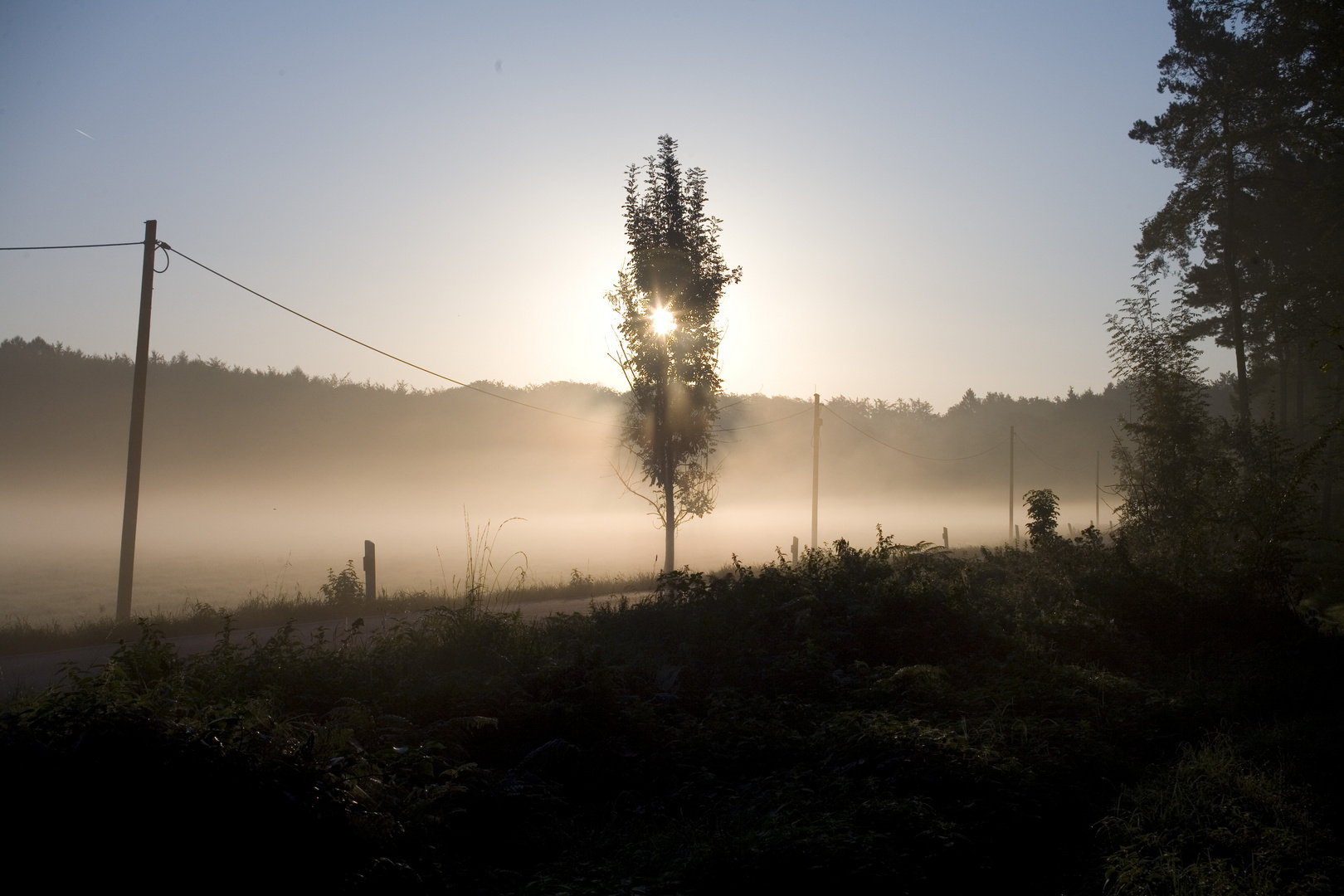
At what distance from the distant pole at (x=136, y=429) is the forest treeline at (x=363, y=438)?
21026 millimetres

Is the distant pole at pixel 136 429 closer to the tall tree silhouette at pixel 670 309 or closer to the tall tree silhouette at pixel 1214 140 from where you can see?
the tall tree silhouette at pixel 670 309

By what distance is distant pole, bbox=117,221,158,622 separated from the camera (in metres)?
13.5

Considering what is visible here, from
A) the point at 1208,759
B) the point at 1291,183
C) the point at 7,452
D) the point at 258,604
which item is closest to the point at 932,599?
the point at 1208,759

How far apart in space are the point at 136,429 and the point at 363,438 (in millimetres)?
55626

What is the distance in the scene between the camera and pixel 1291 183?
90.9 feet

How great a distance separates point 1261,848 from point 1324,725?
132 inches

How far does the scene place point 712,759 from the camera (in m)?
6.14

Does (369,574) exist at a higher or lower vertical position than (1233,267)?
lower

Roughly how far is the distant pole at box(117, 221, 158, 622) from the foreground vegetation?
768cm

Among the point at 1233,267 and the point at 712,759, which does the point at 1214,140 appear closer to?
the point at 1233,267

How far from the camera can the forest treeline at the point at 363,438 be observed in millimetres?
54384

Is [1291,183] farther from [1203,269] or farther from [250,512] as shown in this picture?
[250,512]

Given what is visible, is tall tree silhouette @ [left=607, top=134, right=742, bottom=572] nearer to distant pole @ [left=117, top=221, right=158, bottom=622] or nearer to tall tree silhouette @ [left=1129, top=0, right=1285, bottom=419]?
distant pole @ [left=117, top=221, right=158, bottom=622]

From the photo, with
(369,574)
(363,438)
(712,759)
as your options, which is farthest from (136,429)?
(363,438)
